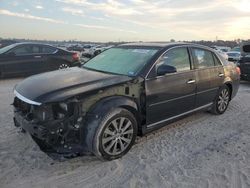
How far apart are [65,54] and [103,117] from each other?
874cm

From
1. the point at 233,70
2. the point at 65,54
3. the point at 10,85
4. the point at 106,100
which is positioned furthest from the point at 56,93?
the point at 65,54

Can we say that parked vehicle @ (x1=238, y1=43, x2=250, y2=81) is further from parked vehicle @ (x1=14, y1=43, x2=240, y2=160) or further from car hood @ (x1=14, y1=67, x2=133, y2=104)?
car hood @ (x1=14, y1=67, x2=133, y2=104)

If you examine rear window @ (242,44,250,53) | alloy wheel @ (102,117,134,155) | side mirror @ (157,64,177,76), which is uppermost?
rear window @ (242,44,250,53)

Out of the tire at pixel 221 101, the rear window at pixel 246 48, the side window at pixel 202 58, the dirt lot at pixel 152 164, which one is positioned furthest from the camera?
the rear window at pixel 246 48

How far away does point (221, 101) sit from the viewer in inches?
248

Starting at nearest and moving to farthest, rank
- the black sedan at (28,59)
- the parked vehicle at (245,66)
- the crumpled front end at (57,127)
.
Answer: the crumpled front end at (57,127) → the parked vehicle at (245,66) → the black sedan at (28,59)

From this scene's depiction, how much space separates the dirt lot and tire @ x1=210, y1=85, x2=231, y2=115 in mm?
942

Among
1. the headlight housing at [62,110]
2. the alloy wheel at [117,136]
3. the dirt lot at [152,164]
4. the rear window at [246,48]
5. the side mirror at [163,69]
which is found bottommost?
the dirt lot at [152,164]

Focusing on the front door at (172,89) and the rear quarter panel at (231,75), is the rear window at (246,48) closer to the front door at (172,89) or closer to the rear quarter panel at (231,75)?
the rear quarter panel at (231,75)

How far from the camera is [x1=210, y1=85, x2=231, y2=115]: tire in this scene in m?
6.15

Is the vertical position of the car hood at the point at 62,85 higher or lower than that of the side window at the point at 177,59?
lower

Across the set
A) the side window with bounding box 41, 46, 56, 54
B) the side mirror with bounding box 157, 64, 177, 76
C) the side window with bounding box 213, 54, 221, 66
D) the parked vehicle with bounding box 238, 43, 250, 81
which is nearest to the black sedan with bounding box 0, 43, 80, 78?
→ the side window with bounding box 41, 46, 56, 54

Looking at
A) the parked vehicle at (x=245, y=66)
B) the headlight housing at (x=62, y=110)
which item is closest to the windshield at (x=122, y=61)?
the headlight housing at (x=62, y=110)

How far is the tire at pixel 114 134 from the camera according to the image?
148 inches
